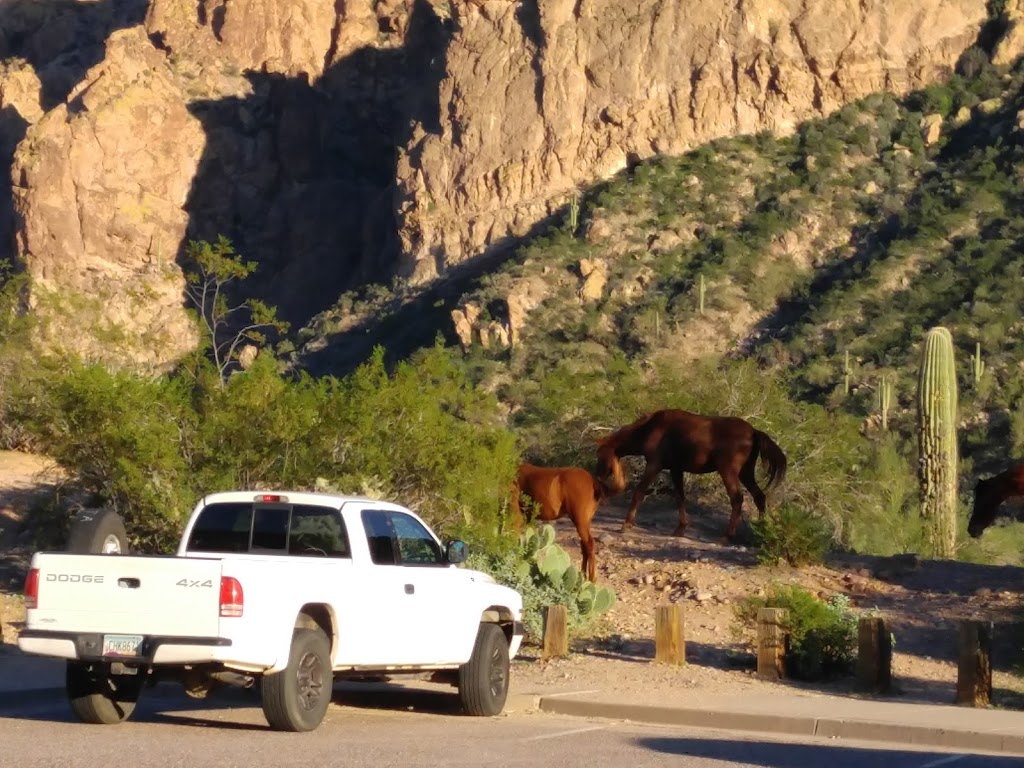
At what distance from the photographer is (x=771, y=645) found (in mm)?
15914

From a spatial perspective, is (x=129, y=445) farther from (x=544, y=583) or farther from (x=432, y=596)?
(x=432, y=596)

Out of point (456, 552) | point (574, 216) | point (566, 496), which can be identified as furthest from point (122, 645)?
point (574, 216)

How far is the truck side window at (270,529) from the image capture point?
12.4 m

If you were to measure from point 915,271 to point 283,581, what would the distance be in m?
48.9

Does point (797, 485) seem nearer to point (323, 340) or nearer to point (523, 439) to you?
point (523, 439)

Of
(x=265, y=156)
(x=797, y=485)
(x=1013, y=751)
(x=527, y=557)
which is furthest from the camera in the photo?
(x=265, y=156)

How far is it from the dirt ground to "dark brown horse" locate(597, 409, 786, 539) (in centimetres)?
74

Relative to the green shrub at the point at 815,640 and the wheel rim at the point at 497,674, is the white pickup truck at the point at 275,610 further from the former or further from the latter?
the green shrub at the point at 815,640

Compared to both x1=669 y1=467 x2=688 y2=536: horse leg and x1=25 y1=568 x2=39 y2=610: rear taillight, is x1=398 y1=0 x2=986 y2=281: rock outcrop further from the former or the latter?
x1=25 y1=568 x2=39 y2=610: rear taillight

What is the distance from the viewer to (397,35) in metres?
91.4

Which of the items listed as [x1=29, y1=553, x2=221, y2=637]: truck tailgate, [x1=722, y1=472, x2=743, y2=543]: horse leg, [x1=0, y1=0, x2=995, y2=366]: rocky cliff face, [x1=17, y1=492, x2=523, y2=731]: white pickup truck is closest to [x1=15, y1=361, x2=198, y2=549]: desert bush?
[x1=17, y1=492, x2=523, y2=731]: white pickup truck

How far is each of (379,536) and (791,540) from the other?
8128 mm

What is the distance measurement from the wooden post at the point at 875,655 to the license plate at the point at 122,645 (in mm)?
7109

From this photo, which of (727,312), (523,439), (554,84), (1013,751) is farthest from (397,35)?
(1013,751)
